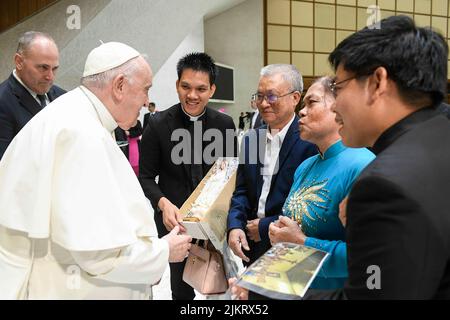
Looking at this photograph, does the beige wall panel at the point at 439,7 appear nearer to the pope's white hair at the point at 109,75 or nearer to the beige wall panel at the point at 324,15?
the beige wall panel at the point at 324,15

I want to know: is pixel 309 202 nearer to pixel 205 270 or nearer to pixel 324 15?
pixel 205 270

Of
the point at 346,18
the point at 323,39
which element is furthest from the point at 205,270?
the point at 346,18

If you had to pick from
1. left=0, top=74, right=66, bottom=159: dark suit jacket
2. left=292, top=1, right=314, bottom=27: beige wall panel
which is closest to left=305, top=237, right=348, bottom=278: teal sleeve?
left=0, top=74, right=66, bottom=159: dark suit jacket

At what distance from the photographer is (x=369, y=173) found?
0.91 metres

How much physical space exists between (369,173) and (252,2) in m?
12.9

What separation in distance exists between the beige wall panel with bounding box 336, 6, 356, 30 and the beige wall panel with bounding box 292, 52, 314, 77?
1.52m

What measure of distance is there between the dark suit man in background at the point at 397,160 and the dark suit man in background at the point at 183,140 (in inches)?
57.0

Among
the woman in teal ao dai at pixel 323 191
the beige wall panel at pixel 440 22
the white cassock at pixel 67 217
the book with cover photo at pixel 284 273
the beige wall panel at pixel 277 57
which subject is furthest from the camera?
the beige wall panel at pixel 440 22

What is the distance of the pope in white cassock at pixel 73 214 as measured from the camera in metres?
1.35

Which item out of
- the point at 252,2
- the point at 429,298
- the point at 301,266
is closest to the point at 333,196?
the point at 301,266

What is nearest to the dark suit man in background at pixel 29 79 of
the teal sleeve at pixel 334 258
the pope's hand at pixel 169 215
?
the pope's hand at pixel 169 215

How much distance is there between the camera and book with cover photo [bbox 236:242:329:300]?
42.8 inches

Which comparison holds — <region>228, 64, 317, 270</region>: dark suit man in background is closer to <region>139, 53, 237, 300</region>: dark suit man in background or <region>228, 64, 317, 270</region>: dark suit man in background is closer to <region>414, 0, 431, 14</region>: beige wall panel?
<region>139, 53, 237, 300</region>: dark suit man in background

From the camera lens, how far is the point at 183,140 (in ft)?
8.41
